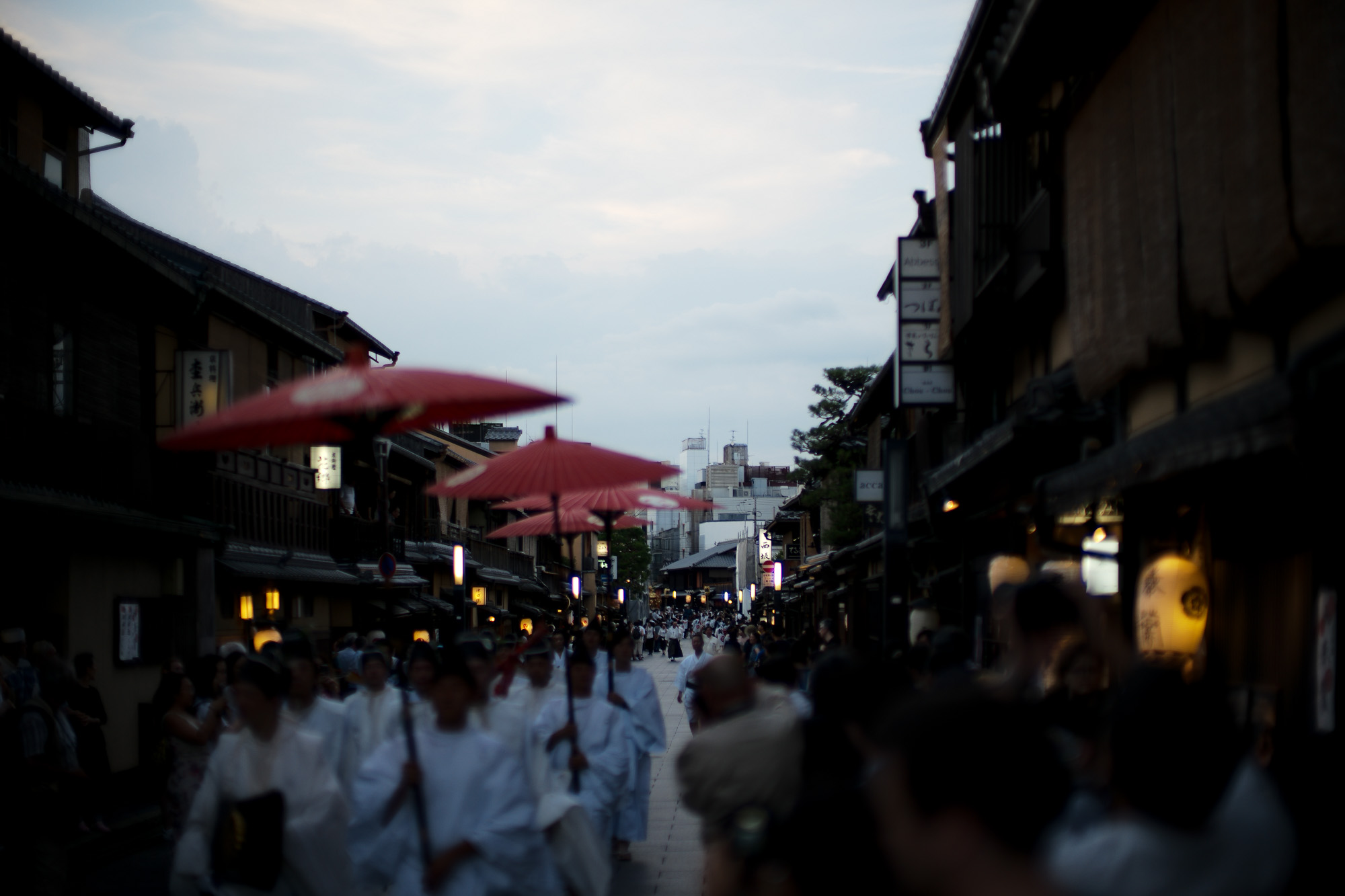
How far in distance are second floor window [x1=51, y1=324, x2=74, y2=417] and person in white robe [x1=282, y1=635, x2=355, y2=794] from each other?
1075 centimetres

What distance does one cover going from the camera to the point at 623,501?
41.9ft

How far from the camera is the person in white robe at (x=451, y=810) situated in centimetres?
646

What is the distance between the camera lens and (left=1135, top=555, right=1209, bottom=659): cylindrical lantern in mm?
8773

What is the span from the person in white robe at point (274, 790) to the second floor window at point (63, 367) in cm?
1281

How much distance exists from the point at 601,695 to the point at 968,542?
887 centimetres

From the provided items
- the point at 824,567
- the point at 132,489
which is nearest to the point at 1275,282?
the point at 132,489

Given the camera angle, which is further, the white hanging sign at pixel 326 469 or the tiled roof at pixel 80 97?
the white hanging sign at pixel 326 469

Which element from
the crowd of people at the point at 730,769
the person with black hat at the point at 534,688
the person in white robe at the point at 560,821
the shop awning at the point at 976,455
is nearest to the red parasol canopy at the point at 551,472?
the crowd of people at the point at 730,769

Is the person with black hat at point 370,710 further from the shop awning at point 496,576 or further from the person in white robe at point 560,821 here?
the shop awning at point 496,576

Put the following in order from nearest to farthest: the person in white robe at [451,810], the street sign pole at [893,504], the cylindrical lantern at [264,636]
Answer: the person in white robe at [451,810]
the street sign pole at [893,504]
the cylindrical lantern at [264,636]

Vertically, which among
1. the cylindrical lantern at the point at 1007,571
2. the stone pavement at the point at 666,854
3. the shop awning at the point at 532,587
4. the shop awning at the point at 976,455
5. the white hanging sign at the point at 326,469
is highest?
the white hanging sign at the point at 326,469

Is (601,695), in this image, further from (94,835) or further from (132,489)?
(132,489)

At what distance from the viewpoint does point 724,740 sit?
17.1 feet

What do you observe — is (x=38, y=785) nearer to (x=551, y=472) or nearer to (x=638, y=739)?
(x=551, y=472)
